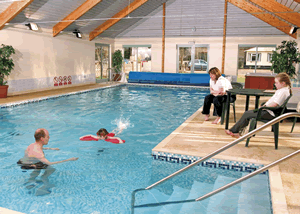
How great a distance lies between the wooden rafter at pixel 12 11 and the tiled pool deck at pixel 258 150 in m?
6.27

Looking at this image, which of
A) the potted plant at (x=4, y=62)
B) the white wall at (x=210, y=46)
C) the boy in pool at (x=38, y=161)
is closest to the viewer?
the boy in pool at (x=38, y=161)

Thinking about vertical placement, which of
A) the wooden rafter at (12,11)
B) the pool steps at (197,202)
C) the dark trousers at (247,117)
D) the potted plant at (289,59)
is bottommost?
the pool steps at (197,202)

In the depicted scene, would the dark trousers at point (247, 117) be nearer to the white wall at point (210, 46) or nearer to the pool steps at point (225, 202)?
the pool steps at point (225, 202)

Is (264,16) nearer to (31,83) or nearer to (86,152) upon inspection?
(31,83)

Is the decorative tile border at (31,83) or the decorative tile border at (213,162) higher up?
the decorative tile border at (31,83)

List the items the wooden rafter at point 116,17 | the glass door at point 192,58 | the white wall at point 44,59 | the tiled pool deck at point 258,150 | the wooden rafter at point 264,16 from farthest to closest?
the glass door at point 192,58 → the wooden rafter at point 264,16 → the wooden rafter at point 116,17 → the white wall at point 44,59 → the tiled pool deck at point 258,150

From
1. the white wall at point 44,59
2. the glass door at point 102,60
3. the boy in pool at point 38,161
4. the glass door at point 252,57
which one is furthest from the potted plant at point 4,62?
the glass door at point 252,57

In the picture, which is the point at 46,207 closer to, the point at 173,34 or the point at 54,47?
the point at 54,47

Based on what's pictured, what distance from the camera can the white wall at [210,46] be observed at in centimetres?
1459

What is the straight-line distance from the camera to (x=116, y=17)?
13406 millimetres

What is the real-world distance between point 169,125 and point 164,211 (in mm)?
3350

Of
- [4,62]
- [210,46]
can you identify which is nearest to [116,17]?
[210,46]

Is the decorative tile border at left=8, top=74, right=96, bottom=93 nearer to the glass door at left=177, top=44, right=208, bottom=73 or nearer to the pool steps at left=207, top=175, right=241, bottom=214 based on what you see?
the glass door at left=177, top=44, right=208, bottom=73

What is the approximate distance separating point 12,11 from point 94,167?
701 centimetres
